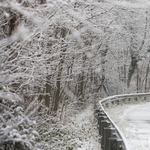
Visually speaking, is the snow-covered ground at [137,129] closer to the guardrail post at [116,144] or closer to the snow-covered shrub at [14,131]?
the guardrail post at [116,144]

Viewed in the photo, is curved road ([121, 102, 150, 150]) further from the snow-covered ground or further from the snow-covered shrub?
the snow-covered shrub

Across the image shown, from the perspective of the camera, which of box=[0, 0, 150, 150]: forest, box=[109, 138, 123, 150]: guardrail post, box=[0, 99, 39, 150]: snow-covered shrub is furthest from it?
box=[109, 138, 123, 150]: guardrail post

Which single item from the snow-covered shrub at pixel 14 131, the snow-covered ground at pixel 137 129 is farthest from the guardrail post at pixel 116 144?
the snow-covered ground at pixel 137 129

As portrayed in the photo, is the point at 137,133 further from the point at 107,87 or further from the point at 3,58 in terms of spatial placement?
the point at 107,87

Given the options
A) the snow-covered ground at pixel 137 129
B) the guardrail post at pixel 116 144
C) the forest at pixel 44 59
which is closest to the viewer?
the forest at pixel 44 59

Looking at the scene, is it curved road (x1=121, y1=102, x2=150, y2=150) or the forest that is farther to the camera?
curved road (x1=121, y1=102, x2=150, y2=150)

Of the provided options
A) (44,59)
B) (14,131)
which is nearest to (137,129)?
(44,59)

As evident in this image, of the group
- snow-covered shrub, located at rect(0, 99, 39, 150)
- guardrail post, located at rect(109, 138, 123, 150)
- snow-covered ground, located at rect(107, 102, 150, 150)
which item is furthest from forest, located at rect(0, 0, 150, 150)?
snow-covered ground, located at rect(107, 102, 150, 150)

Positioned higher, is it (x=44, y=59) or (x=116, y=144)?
(x=44, y=59)

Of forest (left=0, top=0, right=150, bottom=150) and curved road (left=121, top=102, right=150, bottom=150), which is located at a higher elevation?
forest (left=0, top=0, right=150, bottom=150)

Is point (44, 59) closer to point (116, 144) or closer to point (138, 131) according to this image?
point (116, 144)

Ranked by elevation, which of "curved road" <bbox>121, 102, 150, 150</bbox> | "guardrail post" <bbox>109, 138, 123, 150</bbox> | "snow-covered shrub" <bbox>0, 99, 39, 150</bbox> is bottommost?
"curved road" <bbox>121, 102, 150, 150</bbox>

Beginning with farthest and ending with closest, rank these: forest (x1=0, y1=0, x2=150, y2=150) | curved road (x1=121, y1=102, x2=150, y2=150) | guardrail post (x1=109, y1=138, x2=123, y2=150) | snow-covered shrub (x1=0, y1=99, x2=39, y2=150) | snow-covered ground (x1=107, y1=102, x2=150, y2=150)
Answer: snow-covered ground (x1=107, y1=102, x2=150, y2=150)
curved road (x1=121, y1=102, x2=150, y2=150)
guardrail post (x1=109, y1=138, x2=123, y2=150)
forest (x1=0, y1=0, x2=150, y2=150)
snow-covered shrub (x1=0, y1=99, x2=39, y2=150)

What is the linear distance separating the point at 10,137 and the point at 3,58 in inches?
56.7
